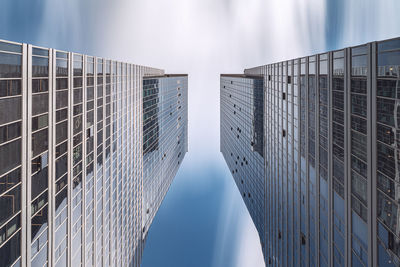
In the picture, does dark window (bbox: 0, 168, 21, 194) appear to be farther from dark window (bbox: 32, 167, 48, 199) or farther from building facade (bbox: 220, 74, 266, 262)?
building facade (bbox: 220, 74, 266, 262)

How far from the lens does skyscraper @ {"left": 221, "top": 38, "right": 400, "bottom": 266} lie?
532 inches

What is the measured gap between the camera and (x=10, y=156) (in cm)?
1390

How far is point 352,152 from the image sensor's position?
57.6ft

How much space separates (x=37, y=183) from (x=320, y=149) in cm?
2834

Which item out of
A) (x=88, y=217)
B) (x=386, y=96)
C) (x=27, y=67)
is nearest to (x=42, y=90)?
(x=27, y=67)

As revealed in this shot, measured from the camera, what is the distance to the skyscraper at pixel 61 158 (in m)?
14.0

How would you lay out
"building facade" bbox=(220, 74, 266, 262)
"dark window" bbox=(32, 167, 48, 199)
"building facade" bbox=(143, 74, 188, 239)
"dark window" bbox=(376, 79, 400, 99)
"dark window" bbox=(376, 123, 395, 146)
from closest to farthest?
"dark window" bbox=(376, 79, 400, 99), "dark window" bbox=(376, 123, 395, 146), "dark window" bbox=(32, 167, 48, 199), "building facade" bbox=(143, 74, 188, 239), "building facade" bbox=(220, 74, 266, 262)

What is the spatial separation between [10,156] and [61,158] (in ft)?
22.0

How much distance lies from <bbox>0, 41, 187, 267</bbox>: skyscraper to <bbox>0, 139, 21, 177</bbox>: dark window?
7cm

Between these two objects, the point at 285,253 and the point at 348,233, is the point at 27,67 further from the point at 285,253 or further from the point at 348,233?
the point at 285,253

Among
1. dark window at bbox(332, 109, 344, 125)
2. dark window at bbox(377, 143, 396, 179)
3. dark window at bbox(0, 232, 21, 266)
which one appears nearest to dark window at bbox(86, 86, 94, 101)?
dark window at bbox(0, 232, 21, 266)

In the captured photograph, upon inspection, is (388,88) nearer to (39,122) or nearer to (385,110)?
(385,110)

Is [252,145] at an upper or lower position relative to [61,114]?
lower

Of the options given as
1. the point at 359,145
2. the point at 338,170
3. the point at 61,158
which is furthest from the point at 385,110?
the point at 61,158
